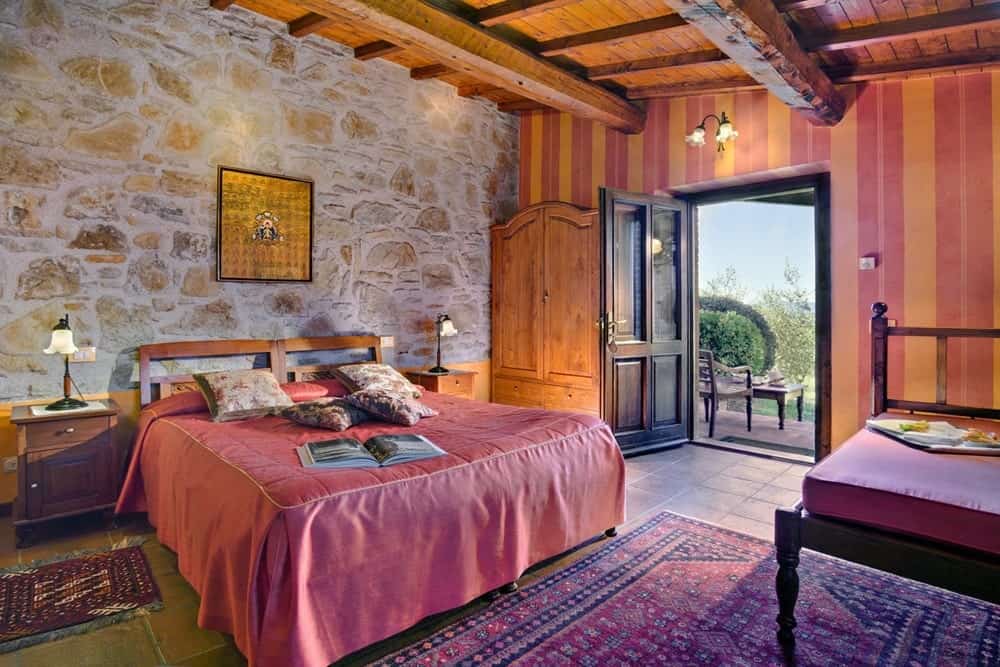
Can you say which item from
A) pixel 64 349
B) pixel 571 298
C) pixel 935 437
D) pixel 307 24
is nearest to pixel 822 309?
pixel 571 298

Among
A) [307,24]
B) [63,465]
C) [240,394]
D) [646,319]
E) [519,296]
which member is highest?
[307,24]

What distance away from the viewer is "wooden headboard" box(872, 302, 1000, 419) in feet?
10.2

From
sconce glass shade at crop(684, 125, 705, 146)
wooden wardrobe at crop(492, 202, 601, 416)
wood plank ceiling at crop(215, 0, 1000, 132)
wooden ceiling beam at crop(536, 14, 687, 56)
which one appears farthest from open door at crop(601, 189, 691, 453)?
wooden ceiling beam at crop(536, 14, 687, 56)

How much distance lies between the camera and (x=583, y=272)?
16.2 ft

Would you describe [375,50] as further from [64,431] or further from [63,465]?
[63,465]

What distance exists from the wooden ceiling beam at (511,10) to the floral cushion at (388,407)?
7.91 feet

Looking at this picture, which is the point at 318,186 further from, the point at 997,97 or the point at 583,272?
the point at 997,97

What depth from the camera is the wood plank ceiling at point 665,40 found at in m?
3.05

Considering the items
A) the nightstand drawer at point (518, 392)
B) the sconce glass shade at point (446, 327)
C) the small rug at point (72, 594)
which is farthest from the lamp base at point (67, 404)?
the nightstand drawer at point (518, 392)

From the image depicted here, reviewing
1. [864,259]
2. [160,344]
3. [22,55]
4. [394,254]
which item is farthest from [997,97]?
[22,55]

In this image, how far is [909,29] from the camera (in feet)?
10.5

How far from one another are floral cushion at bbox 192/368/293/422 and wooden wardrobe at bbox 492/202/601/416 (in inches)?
93.8

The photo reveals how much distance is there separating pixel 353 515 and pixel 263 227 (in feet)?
9.32

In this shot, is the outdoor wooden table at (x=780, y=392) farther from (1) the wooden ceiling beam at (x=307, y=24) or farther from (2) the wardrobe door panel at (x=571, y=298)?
(1) the wooden ceiling beam at (x=307, y=24)
